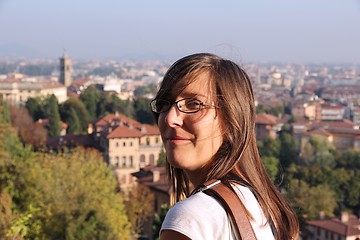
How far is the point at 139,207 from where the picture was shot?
1546 centimetres

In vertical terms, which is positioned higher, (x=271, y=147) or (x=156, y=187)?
(x=156, y=187)

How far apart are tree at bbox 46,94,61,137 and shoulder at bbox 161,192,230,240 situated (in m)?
29.2

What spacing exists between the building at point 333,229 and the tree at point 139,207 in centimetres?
401

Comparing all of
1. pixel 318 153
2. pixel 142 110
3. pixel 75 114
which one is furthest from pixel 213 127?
pixel 142 110

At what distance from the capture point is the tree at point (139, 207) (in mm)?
15047

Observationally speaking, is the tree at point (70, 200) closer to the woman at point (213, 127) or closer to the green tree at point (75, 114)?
the woman at point (213, 127)

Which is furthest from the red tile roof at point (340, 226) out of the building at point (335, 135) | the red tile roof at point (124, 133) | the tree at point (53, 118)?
the tree at point (53, 118)

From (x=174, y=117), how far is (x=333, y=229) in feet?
51.8

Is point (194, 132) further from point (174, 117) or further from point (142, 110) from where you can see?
point (142, 110)

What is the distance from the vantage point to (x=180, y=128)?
116cm

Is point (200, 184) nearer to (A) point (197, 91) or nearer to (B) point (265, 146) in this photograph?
(A) point (197, 91)

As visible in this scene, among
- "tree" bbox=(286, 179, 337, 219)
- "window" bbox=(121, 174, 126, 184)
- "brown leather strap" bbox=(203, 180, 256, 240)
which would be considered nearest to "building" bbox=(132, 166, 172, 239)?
"tree" bbox=(286, 179, 337, 219)

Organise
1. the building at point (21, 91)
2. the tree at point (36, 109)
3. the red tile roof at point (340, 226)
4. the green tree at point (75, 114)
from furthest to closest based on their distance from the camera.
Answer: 1. the building at point (21, 91)
2. the tree at point (36, 109)
3. the green tree at point (75, 114)
4. the red tile roof at point (340, 226)

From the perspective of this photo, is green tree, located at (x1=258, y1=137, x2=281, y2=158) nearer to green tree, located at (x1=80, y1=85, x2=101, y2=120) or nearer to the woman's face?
green tree, located at (x1=80, y1=85, x2=101, y2=120)
